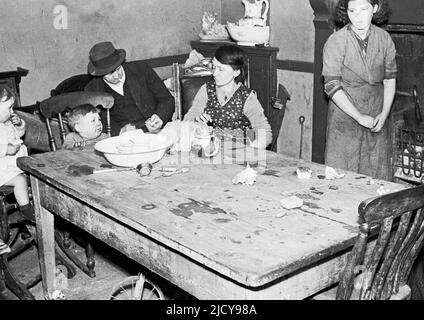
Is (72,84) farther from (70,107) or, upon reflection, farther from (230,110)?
(230,110)

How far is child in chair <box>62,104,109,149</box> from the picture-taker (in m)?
4.05

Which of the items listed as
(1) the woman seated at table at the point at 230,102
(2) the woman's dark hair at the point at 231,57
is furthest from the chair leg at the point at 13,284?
(2) the woman's dark hair at the point at 231,57

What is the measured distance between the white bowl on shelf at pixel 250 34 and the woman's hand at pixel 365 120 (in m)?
2.02

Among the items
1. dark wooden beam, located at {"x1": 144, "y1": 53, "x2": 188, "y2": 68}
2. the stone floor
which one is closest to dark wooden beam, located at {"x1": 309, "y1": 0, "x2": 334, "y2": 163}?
dark wooden beam, located at {"x1": 144, "y1": 53, "x2": 188, "y2": 68}

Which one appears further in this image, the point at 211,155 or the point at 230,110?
the point at 230,110

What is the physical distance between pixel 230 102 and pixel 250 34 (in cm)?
184

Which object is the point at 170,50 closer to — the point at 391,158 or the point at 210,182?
the point at 391,158

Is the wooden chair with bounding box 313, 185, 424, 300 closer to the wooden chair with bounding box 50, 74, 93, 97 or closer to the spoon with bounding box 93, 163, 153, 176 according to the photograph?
the spoon with bounding box 93, 163, 153, 176

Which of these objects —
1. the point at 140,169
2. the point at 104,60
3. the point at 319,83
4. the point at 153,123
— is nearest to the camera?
the point at 140,169

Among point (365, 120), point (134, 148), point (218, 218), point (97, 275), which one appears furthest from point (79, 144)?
point (365, 120)

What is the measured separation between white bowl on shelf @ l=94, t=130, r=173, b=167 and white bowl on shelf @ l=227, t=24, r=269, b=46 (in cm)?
267

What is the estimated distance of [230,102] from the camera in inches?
167
